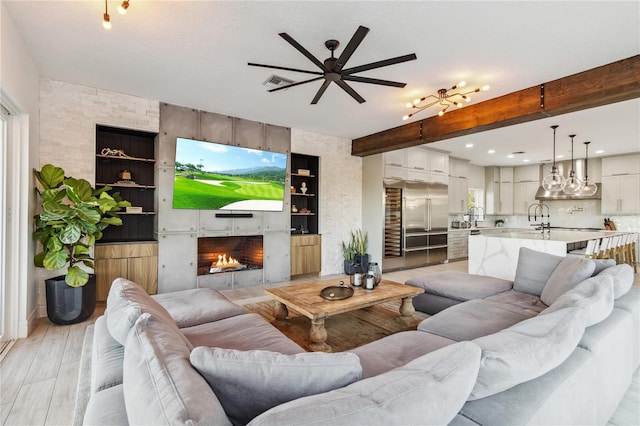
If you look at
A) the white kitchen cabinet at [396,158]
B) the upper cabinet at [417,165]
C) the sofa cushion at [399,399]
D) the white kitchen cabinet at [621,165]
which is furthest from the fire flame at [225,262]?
the white kitchen cabinet at [621,165]

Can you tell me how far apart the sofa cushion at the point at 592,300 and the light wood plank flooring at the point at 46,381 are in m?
0.72

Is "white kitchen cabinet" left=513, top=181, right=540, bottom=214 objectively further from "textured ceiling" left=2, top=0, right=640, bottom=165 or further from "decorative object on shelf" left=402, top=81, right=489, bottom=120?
"decorative object on shelf" left=402, top=81, right=489, bottom=120

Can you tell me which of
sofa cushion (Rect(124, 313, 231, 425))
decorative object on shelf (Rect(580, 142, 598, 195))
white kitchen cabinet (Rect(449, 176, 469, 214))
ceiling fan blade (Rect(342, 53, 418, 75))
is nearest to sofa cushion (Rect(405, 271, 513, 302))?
ceiling fan blade (Rect(342, 53, 418, 75))

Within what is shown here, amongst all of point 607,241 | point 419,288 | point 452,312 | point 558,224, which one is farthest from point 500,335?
point 558,224

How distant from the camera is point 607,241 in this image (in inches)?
207

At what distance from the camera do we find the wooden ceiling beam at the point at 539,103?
3062mm

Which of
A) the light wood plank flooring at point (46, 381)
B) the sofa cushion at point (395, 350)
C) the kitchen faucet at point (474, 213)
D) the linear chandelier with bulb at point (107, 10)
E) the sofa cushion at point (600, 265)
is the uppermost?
the linear chandelier with bulb at point (107, 10)

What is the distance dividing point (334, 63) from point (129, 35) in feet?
5.91

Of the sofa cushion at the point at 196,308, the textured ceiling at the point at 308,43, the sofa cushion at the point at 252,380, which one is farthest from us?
the textured ceiling at the point at 308,43

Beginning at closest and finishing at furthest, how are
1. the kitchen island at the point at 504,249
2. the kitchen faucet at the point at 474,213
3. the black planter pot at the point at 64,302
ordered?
the black planter pot at the point at 64,302 < the kitchen island at the point at 504,249 < the kitchen faucet at the point at 474,213

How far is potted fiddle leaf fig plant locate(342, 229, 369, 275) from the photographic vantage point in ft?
20.5

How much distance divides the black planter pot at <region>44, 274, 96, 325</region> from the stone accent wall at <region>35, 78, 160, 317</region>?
470 millimetres

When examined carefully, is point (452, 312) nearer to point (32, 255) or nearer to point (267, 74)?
point (267, 74)

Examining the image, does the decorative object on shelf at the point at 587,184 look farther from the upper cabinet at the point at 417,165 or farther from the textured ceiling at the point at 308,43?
the upper cabinet at the point at 417,165
